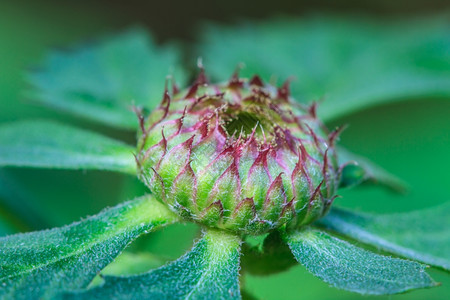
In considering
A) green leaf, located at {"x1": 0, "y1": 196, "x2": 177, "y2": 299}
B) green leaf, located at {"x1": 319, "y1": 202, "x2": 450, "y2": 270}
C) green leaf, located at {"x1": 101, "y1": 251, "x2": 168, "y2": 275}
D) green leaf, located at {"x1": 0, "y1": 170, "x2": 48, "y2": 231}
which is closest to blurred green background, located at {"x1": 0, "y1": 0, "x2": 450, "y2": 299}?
green leaf, located at {"x1": 0, "y1": 170, "x2": 48, "y2": 231}

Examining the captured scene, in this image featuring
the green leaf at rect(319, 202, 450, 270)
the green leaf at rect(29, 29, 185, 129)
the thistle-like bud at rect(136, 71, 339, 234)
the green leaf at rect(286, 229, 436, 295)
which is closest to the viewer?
the green leaf at rect(286, 229, 436, 295)

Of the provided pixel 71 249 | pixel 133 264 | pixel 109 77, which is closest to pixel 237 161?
pixel 71 249

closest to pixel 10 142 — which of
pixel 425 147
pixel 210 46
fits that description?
pixel 210 46

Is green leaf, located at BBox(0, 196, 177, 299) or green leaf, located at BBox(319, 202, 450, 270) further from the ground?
green leaf, located at BBox(0, 196, 177, 299)

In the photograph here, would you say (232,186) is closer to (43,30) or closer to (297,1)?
(43,30)

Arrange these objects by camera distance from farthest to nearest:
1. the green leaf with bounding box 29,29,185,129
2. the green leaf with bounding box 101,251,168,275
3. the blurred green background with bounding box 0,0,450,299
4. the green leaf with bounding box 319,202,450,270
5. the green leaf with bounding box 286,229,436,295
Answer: the blurred green background with bounding box 0,0,450,299 → the green leaf with bounding box 29,29,185,129 → the green leaf with bounding box 101,251,168,275 → the green leaf with bounding box 319,202,450,270 → the green leaf with bounding box 286,229,436,295

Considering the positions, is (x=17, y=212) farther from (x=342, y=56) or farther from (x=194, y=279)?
(x=342, y=56)

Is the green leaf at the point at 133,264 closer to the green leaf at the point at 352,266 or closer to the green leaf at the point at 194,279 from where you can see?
the green leaf at the point at 194,279

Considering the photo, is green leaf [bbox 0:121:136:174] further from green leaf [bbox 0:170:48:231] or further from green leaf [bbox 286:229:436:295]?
green leaf [bbox 286:229:436:295]
